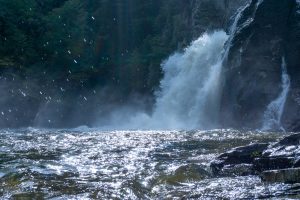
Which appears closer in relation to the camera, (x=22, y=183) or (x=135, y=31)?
(x=22, y=183)

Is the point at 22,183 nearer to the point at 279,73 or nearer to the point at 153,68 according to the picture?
the point at 279,73

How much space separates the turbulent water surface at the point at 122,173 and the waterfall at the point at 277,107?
Answer: 657cm

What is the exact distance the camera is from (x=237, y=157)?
32.7ft

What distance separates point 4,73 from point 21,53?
2.68m

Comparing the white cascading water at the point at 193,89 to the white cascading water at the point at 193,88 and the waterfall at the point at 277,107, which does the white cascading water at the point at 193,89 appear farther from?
the waterfall at the point at 277,107

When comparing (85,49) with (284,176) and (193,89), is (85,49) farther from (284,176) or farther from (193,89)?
(284,176)

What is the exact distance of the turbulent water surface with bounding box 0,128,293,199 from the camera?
25.7ft

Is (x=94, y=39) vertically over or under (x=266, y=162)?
over

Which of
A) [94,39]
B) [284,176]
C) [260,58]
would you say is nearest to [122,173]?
[284,176]

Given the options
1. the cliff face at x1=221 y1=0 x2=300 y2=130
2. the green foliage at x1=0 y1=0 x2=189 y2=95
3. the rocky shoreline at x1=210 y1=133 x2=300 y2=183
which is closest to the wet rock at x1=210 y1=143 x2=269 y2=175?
the rocky shoreline at x1=210 y1=133 x2=300 y2=183

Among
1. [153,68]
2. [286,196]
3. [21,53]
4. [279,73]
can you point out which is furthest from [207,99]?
[286,196]

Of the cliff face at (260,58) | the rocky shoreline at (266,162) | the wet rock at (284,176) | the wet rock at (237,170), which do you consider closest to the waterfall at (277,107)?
the cliff face at (260,58)

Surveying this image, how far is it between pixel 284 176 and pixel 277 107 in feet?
47.1

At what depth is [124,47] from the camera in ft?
119
